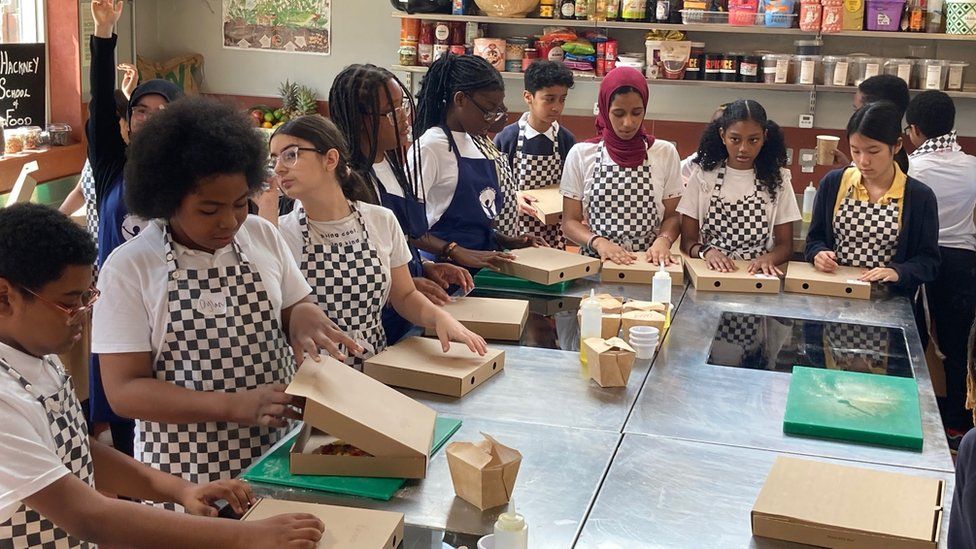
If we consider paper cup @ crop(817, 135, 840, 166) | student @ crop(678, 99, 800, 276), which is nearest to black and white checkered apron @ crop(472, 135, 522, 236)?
student @ crop(678, 99, 800, 276)

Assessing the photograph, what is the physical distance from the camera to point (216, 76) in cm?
691

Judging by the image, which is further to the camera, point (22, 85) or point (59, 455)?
point (22, 85)

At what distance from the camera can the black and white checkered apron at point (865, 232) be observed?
12.1ft

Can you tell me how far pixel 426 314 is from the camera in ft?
8.91

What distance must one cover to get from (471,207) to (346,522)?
2.08m

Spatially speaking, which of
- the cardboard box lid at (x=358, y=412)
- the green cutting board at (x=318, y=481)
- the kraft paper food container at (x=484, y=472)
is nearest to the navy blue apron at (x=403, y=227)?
the cardboard box lid at (x=358, y=412)

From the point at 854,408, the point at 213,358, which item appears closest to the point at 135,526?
the point at 213,358

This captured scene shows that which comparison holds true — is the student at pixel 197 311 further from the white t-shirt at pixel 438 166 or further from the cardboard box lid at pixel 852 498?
the white t-shirt at pixel 438 166

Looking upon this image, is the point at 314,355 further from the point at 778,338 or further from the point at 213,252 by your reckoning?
the point at 778,338

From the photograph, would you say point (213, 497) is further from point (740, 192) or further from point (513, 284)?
point (740, 192)

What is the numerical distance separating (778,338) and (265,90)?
15.1ft

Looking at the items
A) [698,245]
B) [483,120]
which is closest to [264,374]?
[483,120]

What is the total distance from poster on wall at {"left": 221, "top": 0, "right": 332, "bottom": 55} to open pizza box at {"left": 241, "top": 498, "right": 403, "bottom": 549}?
17.3 feet

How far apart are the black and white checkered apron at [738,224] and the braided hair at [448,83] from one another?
0.90m
